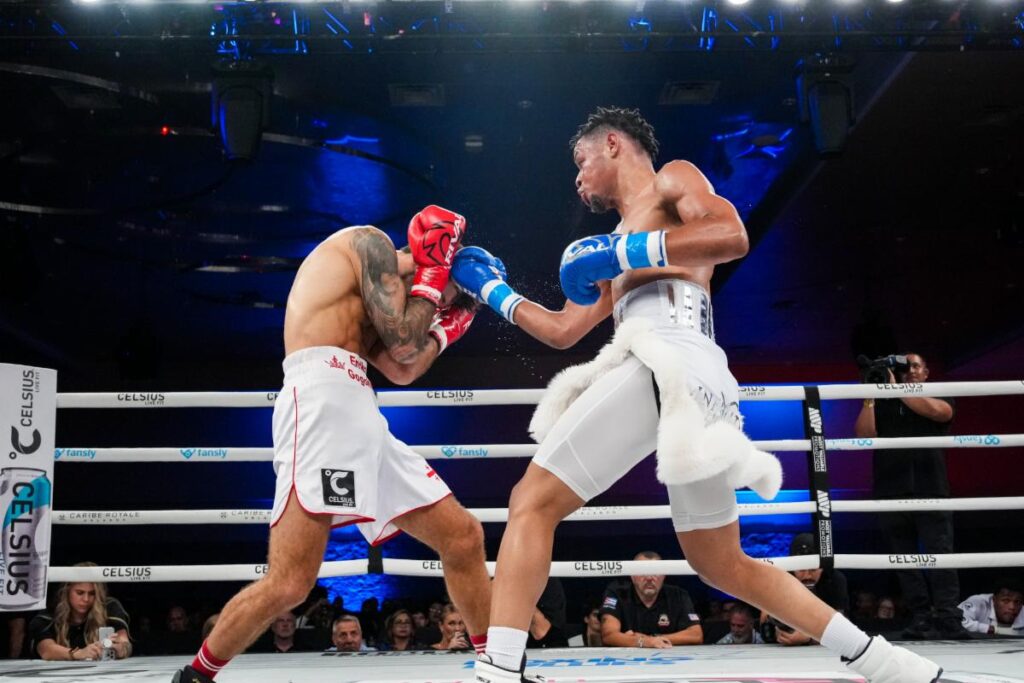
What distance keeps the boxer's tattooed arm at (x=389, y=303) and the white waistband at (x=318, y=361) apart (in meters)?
0.12

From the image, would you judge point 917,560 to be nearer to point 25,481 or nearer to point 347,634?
point 347,634

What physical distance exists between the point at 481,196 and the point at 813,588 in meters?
4.91

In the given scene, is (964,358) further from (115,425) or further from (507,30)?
(115,425)

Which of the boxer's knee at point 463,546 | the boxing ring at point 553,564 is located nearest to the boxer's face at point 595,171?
the boxer's knee at point 463,546

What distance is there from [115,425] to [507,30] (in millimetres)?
8707

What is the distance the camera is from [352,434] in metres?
2.47

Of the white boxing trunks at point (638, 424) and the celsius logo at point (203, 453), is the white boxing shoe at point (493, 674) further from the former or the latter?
the celsius logo at point (203, 453)

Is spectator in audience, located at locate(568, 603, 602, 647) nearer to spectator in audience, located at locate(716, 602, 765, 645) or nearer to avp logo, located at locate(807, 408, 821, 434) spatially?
spectator in audience, located at locate(716, 602, 765, 645)

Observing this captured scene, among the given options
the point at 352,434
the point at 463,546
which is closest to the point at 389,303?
the point at 352,434

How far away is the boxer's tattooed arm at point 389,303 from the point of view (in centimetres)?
258

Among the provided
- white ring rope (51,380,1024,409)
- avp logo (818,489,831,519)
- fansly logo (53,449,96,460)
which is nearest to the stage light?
white ring rope (51,380,1024,409)

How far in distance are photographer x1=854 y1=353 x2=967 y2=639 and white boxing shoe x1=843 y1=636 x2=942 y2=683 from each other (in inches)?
80.5

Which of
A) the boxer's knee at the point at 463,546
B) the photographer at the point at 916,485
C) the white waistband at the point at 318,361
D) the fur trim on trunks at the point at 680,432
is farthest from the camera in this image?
the photographer at the point at 916,485

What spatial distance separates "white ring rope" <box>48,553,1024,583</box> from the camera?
3.63 meters
